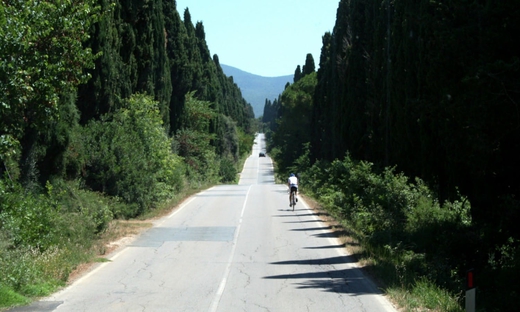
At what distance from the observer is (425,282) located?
1294 cm

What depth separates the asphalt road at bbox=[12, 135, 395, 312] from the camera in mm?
11914

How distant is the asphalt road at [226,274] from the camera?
1191cm

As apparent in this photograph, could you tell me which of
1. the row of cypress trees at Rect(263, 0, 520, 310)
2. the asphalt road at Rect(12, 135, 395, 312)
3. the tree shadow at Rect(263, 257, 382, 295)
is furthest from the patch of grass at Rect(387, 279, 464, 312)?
the row of cypress trees at Rect(263, 0, 520, 310)

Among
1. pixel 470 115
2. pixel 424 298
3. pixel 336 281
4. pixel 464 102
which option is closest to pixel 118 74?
pixel 336 281

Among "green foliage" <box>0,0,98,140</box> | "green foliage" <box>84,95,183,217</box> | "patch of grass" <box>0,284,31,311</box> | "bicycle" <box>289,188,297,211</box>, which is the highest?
"green foliage" <box>0,0,98,140</box>

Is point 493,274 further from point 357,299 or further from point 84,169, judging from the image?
point 84,169

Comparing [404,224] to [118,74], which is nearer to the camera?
[404,224]

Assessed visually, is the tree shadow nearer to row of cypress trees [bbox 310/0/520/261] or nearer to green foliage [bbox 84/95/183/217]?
row of cypress trees [bbox 310/0/520/261]

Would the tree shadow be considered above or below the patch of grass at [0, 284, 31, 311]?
below

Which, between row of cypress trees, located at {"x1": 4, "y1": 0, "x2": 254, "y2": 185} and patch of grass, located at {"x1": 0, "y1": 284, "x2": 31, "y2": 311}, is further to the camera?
row of cypress trees, located at {"x1": 4, "y1": 0, "x2": 254, "y2": 185}

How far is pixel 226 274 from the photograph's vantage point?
15.3m

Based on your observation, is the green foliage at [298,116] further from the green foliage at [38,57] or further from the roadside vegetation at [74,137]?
the green foliage at [38,57]

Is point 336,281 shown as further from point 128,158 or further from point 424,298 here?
point 128,158

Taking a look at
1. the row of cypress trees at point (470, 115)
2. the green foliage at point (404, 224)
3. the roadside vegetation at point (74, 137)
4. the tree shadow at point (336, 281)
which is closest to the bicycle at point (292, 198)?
the green foliage at point (404, 224)
